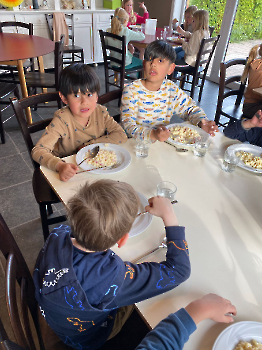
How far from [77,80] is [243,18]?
4035 millimetres

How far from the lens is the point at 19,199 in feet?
6.78

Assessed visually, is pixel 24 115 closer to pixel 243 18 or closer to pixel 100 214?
pixel 100 214

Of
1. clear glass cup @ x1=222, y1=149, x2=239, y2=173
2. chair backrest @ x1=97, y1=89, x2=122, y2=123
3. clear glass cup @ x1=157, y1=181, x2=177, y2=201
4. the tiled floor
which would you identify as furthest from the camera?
the tiled floor

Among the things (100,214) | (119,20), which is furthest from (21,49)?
(100,214)

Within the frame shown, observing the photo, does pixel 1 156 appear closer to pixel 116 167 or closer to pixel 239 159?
pixel 116 167

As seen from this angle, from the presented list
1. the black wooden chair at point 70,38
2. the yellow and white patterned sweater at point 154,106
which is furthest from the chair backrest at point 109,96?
the black wooden chair at point 70,38

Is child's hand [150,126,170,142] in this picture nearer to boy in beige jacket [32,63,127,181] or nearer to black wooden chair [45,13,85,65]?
boy in beige jacket [32,63,127,181]

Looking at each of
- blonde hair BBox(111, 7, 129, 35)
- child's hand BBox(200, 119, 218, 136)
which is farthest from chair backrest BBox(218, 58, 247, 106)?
blonde hair BBox(111, 7, 129, 35)

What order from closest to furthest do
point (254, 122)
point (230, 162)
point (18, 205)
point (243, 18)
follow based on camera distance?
point (230, 162) → point (254, 122) → point (18, 205) → point (243, 18)

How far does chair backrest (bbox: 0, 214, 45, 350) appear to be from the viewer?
25.0 inches

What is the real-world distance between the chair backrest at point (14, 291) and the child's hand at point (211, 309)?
441 millimetres

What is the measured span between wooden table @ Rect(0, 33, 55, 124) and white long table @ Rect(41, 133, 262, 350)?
1.89 m

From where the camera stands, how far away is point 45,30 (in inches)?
169

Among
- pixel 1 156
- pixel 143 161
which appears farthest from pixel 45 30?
pixel 143 161
